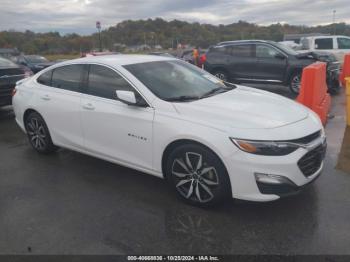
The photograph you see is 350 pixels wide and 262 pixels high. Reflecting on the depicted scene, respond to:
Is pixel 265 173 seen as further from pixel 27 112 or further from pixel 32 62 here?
pixel 32 62

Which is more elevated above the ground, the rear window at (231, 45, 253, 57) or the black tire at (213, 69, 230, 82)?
the rear window at (231, 45, 253, 57)

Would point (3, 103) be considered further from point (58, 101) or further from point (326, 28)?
point (326, 28)

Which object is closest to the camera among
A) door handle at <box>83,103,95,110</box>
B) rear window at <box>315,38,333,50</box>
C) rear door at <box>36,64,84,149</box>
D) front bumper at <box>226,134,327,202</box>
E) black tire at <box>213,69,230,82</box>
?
front bumper at <box>226,134,327,202</box>

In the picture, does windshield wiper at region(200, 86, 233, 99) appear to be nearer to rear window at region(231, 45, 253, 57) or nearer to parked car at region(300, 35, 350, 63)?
rear window at region(231, 45, 253, 57)

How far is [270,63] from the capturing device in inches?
440

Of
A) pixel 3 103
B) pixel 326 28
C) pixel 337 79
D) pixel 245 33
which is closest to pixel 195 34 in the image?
pixel 245 33

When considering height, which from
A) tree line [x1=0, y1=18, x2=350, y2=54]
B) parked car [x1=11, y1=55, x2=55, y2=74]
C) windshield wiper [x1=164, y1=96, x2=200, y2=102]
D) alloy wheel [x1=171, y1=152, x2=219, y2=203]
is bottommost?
alloy wheel [x1=171, y1=152, x2=219, y2=203]

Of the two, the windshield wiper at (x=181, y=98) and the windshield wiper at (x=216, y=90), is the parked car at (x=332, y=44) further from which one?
the windshield wiper at (x=181, y=98)

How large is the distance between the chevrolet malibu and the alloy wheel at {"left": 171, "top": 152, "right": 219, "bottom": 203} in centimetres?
1

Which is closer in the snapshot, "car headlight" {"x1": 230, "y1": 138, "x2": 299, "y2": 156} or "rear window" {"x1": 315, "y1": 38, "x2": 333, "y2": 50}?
"car headlight" {"x1": 230, "y1": 138, "x2": 299, "y2": 156}

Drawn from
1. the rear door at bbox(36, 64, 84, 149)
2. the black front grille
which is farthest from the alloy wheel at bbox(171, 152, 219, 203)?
the rear door at bbox(36, 64, 84, 149)

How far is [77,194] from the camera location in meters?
4.16

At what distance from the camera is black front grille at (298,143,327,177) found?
3.33m

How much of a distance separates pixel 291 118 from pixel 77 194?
8.57ft
